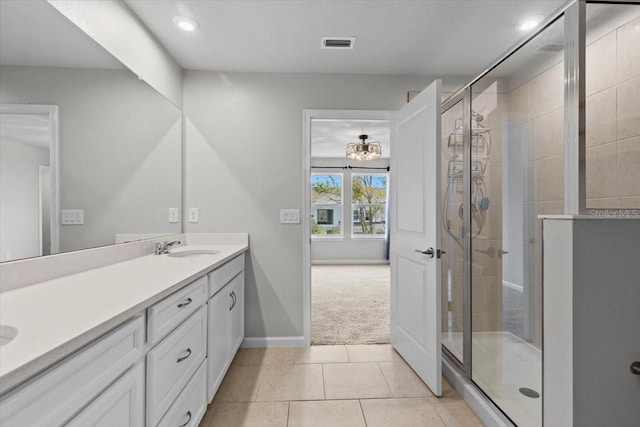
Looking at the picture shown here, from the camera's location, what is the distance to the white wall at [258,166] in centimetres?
280

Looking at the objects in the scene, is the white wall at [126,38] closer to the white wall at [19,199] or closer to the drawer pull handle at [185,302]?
the white wall at [19,199]

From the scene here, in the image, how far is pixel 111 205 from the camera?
1.87m

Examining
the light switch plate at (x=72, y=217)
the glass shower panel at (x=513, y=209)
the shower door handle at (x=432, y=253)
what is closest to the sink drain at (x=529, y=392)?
the glass shower panel at (x=513, y=209)

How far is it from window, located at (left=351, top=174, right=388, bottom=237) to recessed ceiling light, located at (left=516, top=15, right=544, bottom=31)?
5.11m

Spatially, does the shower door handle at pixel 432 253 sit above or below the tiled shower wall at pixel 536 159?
below

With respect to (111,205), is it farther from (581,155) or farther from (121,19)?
(581,155)

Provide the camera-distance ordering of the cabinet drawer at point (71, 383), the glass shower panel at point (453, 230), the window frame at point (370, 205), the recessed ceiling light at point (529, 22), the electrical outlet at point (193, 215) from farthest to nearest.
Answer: the window frame at point (370, 205) < the electrical outlet at point (193, 215) < the glass shower panel at point (453, 230) < the recessed ceiling light at point (529, 22) < the cabinet drawer at point (71, 383)

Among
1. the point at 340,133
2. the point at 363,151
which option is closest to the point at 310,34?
the point at 363,151

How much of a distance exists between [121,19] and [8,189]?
1.28m

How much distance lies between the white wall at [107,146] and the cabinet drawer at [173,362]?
2.38 ft

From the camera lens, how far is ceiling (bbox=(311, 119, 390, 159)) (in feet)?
15.9

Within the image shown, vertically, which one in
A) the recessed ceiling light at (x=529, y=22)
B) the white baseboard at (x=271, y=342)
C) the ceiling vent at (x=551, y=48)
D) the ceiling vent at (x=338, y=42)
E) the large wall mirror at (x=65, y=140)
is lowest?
the white baseboard at (x=271, y=342)

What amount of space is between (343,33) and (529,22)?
1247 millimetres

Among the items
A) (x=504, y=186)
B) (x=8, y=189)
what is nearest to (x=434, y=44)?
(x=504, y=186)
